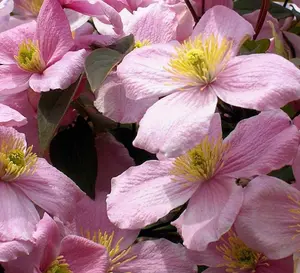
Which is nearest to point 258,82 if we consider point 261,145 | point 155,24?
point 261,145

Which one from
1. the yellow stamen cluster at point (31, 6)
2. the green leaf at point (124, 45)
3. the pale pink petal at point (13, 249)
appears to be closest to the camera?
the pale pink petal at point (13, 249)

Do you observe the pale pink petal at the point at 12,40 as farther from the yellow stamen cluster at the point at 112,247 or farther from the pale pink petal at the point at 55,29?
the yellow stamen cluster at the point at 112,247

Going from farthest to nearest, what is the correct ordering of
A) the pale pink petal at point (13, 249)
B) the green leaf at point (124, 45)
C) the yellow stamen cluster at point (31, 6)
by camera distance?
the yellow stamen cluster at point (31, 6) → the green leaf at point (124, 45) → the pale pink petal at point (13, 249)

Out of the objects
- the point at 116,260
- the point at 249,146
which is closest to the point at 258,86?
the point at 249,146

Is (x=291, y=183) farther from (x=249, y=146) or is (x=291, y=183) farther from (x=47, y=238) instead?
(x=47, y=238)

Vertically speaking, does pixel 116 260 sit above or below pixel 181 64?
below

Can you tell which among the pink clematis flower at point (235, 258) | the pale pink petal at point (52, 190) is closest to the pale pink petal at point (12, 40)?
→ the pale pink petal at point (52, 190)

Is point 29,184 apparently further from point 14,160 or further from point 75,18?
point 75,18
